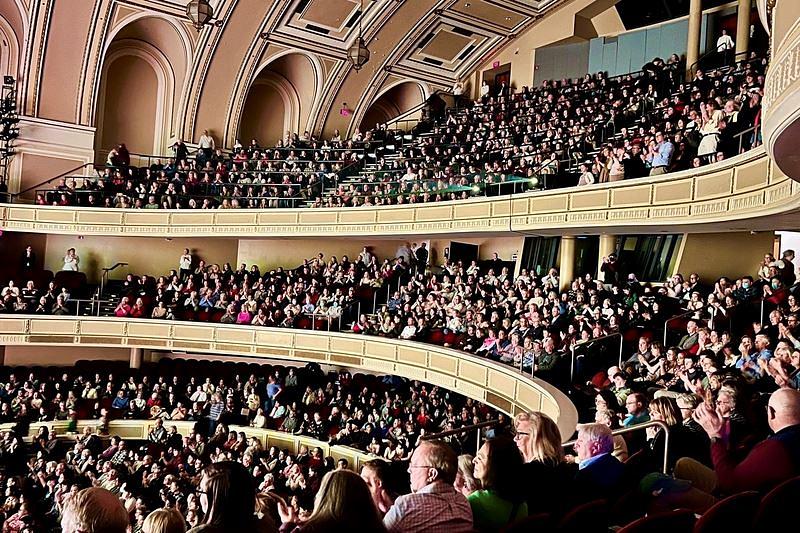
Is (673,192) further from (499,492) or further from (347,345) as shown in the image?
(499,492)

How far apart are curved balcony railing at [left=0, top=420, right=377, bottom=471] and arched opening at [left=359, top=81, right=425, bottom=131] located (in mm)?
12612

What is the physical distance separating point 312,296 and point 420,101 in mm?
10652

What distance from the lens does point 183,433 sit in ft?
52.8

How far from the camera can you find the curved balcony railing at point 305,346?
11.5m

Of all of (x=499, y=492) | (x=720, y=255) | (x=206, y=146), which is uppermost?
(x=206, y=146)

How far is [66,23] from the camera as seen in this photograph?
63.0 ft

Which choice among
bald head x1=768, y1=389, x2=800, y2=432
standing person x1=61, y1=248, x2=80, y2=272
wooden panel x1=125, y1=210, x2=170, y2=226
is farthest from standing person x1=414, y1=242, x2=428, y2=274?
bald head x1=768, y1=389, x2=800, y2=432

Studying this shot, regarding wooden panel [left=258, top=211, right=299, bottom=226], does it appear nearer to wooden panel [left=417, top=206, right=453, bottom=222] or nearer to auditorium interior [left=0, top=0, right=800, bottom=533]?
auditorium interior [left=0, top=0, right=800, bottom=533]

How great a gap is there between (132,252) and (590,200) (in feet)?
45.1

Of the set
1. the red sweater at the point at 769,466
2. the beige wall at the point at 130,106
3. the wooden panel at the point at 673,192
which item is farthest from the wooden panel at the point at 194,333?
the red sweater at the point at 769,466

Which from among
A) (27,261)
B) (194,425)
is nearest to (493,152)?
(194,425)

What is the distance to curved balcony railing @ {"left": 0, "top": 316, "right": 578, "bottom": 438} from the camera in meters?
11.5

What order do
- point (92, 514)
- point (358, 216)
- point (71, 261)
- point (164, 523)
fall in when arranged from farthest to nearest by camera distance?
1. point (71, 261)
2. point (358, 216)
3. point (164, 523)
4. point (92, 514)

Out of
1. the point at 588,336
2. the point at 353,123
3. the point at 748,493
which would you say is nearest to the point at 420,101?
the point at 353,123
